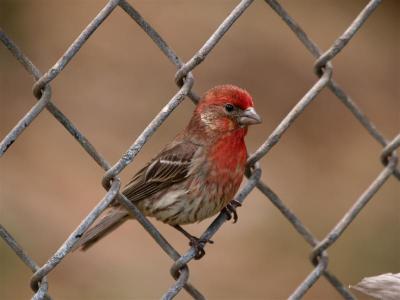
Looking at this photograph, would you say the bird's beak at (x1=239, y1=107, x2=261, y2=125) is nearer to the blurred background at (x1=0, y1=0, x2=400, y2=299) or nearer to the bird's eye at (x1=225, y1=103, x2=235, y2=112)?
the bird's eye at (x1=225, y1=103, x2=235, y2=112)

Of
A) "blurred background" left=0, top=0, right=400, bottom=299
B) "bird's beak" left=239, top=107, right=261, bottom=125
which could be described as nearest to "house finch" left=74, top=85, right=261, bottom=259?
"bird's beak" left=239, top=107, right=261, bottom=125

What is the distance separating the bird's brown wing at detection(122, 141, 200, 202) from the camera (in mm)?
4016

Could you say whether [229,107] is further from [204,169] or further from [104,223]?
[104,223]

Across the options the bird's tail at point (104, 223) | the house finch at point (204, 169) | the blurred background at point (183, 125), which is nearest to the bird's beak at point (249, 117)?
the house finch at point (204, 169)

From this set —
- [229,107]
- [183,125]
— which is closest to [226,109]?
[229,107]

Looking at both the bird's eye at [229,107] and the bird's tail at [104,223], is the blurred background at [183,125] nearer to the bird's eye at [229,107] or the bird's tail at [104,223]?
the bird's tail at [104,223]

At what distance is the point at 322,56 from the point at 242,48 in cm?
505

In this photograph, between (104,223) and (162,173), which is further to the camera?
(162,173)

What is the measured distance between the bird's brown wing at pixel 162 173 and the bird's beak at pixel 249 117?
1.02 ft

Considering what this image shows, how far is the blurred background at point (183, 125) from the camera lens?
637 cm

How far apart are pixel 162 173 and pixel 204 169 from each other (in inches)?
8.3

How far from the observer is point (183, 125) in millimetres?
7426

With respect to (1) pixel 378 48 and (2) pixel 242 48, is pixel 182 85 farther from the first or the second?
(1) pixel 378 48

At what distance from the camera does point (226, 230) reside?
6934 mm
